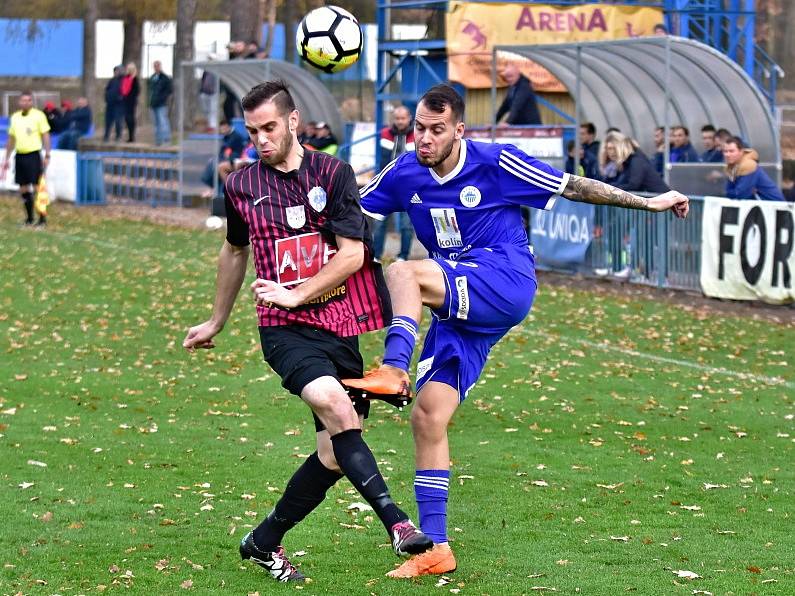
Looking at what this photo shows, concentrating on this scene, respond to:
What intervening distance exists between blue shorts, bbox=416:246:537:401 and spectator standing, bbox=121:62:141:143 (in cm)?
3115

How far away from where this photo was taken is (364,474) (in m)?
5.50

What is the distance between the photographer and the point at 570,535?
6.71 metres

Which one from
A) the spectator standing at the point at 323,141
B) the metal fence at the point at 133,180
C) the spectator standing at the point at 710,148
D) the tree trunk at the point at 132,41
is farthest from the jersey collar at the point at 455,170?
the tree trunk at the point at 132,41

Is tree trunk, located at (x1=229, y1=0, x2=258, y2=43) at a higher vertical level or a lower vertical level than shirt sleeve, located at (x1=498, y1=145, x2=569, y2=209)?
higher

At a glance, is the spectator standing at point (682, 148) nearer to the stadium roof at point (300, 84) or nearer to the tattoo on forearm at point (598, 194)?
the stadium roof at point (300, 84)

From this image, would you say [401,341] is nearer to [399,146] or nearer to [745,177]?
[745,177]

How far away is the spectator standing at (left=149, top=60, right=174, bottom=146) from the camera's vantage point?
116 feet

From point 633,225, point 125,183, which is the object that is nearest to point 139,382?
point 633,225

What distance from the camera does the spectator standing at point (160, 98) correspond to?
116 ft

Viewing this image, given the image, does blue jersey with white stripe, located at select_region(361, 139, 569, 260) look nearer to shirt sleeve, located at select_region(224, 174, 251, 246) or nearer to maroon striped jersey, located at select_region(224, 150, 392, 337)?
maroon striped jersey, located at select_region(224, 150, 392, 337)

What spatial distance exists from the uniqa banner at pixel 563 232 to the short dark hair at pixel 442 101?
40.3 feet

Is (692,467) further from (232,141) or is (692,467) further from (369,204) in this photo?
(232,141)

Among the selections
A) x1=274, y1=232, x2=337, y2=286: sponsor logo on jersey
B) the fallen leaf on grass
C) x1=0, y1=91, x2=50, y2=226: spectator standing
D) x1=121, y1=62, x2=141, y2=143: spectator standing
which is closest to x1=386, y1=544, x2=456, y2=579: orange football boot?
the fallen leaf on grass

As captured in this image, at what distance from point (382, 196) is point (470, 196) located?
427 millimetres
